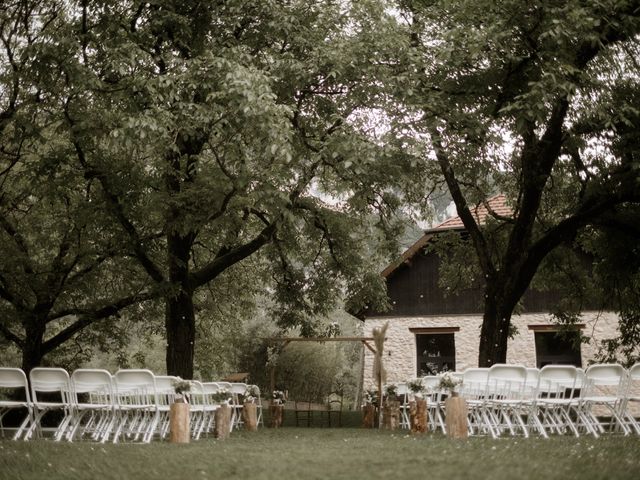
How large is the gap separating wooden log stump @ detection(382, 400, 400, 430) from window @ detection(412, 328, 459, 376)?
9.61 meters

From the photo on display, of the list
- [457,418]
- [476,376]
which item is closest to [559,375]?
[476,376]

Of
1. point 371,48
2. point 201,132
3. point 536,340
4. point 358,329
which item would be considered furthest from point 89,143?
point 358,329

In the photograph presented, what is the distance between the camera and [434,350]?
22.9 meters

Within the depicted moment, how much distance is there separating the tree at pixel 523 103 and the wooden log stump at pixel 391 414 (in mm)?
1840

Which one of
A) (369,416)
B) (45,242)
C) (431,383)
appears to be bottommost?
(369,416)

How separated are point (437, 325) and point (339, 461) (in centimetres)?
1715

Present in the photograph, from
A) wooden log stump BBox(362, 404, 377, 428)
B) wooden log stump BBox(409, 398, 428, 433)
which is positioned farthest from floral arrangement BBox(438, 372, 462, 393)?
wooden log stump BBox(362, 404, 377, 428)

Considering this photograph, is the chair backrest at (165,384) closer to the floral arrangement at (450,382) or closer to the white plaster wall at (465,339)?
the floral arrangement at (450,382)

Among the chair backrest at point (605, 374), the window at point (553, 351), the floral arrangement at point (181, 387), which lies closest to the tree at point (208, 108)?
the floral arrangement at point (181, 387)

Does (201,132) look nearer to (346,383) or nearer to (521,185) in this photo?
(521,185)

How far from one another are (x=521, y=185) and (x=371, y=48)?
4.21 m

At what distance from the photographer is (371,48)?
1066cm

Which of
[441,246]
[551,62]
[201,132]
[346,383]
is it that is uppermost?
[551,62]

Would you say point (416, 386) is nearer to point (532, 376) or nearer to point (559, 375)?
point (532, 376)
